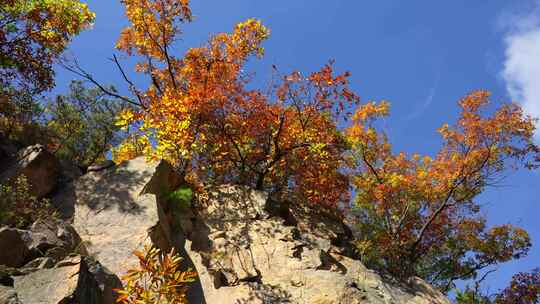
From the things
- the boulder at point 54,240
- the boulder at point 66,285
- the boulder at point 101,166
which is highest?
the boulder at point 101,166

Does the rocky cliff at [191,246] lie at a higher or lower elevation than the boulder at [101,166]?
lower

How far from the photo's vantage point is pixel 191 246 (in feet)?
49.1

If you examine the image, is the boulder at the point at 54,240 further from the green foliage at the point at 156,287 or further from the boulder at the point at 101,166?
the boulder at the point at 101,166

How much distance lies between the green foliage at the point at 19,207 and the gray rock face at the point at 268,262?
4528 mm

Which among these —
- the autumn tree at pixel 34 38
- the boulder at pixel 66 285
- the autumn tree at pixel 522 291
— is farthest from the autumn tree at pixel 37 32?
the autumn tree at pixel 522 291

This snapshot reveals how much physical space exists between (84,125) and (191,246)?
1126 centimetres

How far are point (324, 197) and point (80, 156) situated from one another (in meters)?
12.4

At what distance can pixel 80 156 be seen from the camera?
23.2 metres

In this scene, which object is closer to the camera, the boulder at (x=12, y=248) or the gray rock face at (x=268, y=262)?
the boulder at (x=12, y=248)

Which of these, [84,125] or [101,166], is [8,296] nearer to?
[101,166]

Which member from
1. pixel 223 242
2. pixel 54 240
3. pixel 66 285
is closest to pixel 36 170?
pixel 54 240

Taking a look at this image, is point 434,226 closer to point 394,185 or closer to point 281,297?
point 394,185

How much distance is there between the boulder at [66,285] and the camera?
8.95 m

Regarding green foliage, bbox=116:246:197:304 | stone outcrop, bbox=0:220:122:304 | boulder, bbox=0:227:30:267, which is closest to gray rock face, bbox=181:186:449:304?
stone outcrop, bbox=0:220:122:304
